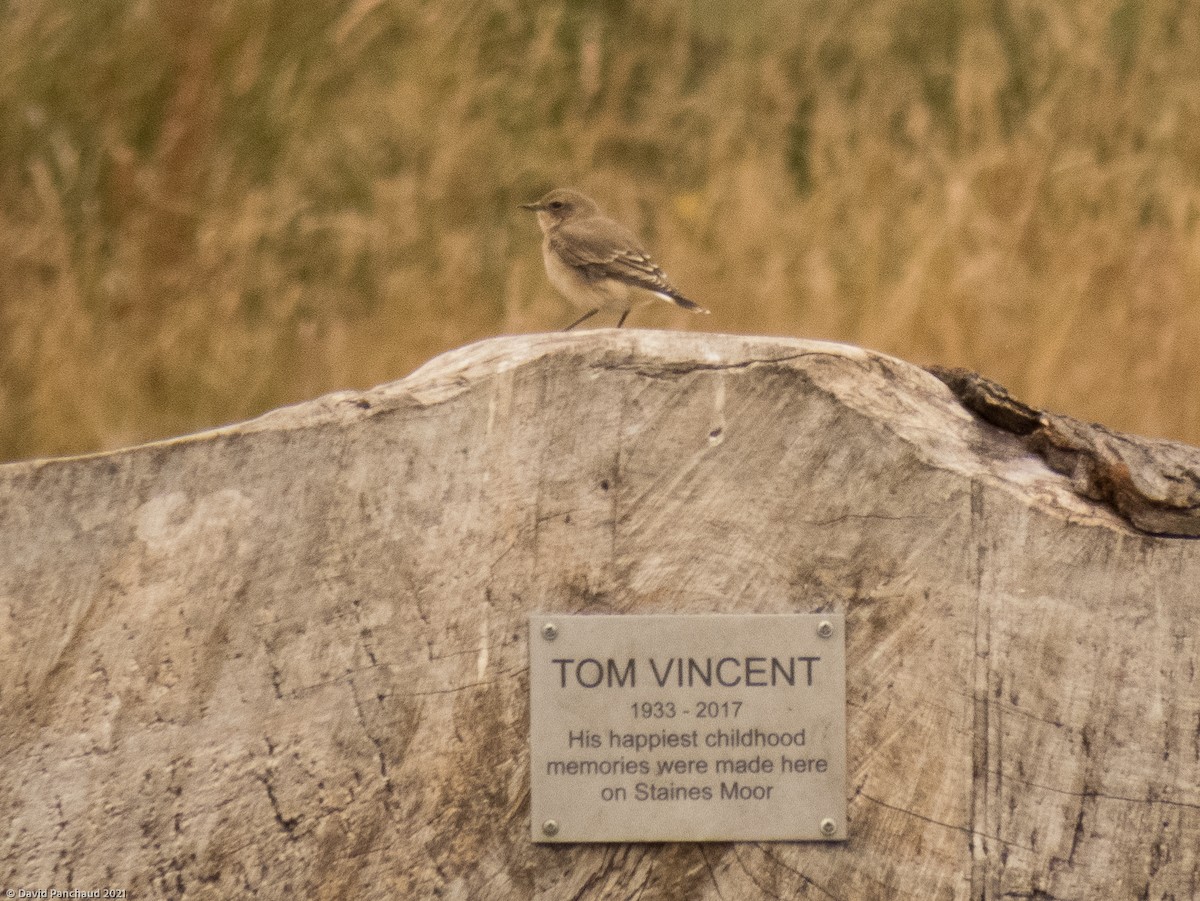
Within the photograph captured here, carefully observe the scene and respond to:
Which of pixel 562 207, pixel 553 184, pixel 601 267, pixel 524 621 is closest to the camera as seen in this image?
pixel 524 621

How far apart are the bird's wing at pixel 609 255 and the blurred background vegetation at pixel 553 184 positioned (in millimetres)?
452

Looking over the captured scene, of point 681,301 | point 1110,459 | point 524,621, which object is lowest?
point 524,621

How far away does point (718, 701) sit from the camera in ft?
8.03

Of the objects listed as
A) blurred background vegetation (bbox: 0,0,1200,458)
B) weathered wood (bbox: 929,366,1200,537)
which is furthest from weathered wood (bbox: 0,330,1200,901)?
blurred background vegetation (bbox: 0,0,1200,458)

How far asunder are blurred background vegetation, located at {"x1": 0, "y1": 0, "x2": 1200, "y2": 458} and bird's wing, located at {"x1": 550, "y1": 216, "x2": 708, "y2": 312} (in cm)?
45

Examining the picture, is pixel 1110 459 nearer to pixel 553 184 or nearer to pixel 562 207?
pixel 562 207

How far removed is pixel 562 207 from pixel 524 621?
195 cm

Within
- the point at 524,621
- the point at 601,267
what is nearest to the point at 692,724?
the point at 524,621

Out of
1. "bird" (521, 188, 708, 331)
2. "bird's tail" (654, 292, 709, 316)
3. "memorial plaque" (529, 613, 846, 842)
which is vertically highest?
"bird" (521, 188, 708, 331)

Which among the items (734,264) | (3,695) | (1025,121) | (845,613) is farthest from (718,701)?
(1025,121)

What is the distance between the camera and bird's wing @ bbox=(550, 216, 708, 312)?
3775mm

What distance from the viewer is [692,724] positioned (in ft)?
8.02

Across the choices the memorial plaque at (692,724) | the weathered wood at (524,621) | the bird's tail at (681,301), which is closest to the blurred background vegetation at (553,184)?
the bird's tail at (681,301)

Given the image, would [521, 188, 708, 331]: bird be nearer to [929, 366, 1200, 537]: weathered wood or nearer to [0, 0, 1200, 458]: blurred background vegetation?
[0, 0, 1200, 458]: blurred background vegetation
